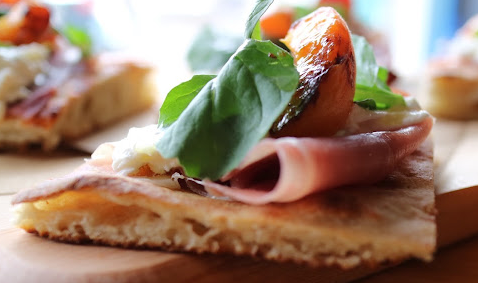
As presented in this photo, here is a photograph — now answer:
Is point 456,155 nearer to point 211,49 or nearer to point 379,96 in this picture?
point 379,96

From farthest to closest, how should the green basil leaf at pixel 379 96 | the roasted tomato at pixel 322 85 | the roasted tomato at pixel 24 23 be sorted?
the roasted tomato at pixel 24 23 → the green basil leaf at pixel 379 96 → the roasted tomato at pixel 322 85

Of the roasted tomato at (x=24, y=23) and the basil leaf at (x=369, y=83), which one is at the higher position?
the roasted tomato at (x=24, y=23)

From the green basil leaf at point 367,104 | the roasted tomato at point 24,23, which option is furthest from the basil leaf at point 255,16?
the roasted tomato at point 24,23

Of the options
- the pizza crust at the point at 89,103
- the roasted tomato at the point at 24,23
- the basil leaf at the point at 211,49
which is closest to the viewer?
the pizza crust at the point at 89,103

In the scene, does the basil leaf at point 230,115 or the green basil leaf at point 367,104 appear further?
the green basil leaf at point 367,104

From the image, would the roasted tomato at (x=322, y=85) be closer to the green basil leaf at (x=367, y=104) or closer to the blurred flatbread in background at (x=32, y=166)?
the green basil leaf at (x=367, y=104)

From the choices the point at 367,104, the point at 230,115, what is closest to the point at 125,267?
the point at 230,115

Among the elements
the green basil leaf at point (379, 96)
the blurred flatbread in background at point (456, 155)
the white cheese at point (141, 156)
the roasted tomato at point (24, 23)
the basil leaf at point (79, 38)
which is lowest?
the blurred flatbread in background at point (456, 155)
